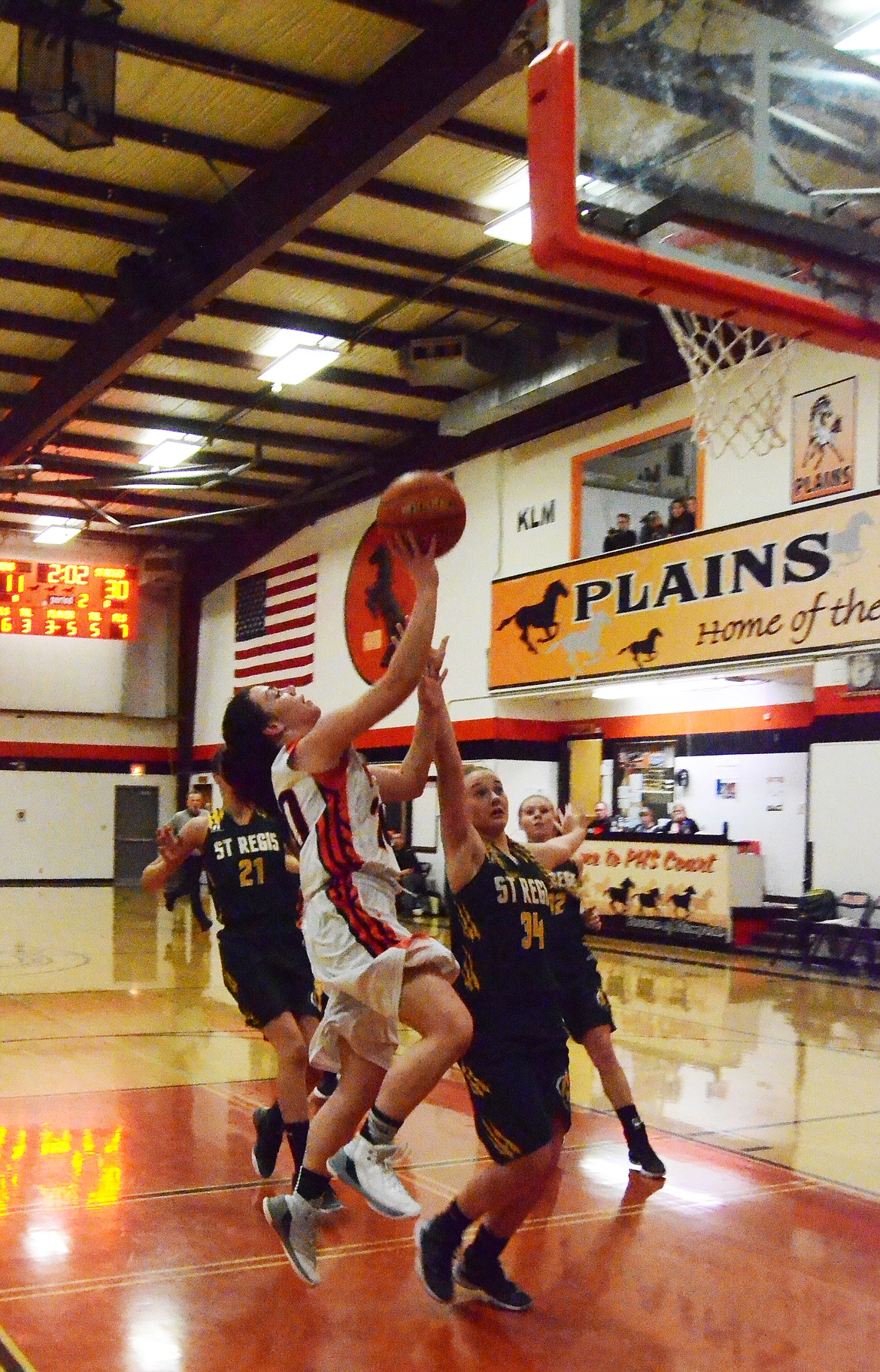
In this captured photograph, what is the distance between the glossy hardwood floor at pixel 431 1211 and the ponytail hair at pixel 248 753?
152 centimetres

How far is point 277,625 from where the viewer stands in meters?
23.0

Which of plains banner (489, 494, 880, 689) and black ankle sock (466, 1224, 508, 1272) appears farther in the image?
plains banner (489, 494, 880, 689)

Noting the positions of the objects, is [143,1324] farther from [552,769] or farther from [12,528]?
[12,528]

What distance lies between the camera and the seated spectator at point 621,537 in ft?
52.0

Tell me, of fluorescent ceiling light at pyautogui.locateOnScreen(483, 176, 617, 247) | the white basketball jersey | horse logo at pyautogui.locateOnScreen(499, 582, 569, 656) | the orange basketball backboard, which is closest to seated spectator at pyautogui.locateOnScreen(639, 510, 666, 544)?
horse logo at pyautogui.locateOnScreen(499, 582, 569, 656)

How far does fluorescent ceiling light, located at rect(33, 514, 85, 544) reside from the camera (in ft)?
76.0

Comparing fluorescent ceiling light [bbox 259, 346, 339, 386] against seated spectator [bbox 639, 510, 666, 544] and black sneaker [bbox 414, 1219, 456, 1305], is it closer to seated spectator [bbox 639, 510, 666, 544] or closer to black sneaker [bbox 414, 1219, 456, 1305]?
seated spectator [bbox 639, 510, 666, 544]

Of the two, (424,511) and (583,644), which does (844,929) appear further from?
(424,511)

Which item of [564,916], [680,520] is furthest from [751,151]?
[680,520]

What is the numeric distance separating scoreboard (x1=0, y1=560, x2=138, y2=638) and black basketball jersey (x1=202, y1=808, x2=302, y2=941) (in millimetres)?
16635

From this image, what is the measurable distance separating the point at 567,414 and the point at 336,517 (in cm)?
595

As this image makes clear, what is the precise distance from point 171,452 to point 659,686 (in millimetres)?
8423

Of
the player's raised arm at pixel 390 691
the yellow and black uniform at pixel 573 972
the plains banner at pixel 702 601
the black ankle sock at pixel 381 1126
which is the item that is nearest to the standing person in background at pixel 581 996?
the yellow and black uniform at pixel 573 972

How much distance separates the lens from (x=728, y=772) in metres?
15.6
